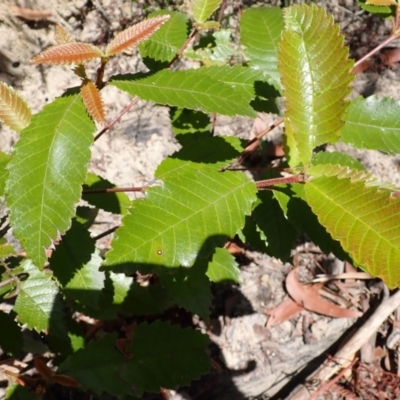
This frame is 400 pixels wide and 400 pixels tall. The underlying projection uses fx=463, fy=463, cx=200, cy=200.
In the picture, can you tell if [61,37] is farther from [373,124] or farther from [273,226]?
[373,124]

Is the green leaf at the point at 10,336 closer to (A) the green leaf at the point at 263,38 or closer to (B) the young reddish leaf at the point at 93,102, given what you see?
(B) the young reddish leaf at the point at 93,102

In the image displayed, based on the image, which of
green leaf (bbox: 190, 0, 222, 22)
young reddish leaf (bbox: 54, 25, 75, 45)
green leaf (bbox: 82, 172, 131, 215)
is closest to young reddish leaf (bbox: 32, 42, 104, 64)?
young reddish leaf (bbox: 54, 25, 75, 45)

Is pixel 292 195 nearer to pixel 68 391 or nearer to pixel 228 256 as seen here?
pixel 228 256

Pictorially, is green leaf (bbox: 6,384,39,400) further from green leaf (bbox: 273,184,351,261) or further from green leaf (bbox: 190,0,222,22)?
green leaf (bbox: 190,0,222,22)

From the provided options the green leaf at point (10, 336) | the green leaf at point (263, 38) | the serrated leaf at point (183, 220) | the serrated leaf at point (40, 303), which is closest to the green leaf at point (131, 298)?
the serrated leaf at point (40, 303)

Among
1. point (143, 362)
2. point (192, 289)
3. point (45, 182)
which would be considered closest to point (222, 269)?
point (192, 289)

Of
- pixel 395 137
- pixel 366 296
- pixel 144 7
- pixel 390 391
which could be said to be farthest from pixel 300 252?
pixel 144 7
